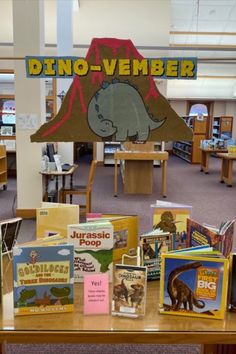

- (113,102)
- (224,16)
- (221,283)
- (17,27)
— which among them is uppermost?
(224,16)

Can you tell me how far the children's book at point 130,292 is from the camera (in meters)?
1.49

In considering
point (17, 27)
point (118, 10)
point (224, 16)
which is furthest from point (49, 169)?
point (224, 16)

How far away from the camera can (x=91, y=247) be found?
67.1 inches

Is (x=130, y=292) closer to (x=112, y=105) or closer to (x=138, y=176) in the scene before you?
(x=112, y=105)

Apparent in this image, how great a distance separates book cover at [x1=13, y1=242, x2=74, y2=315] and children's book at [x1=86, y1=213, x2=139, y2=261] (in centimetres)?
49

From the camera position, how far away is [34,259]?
1483 mm

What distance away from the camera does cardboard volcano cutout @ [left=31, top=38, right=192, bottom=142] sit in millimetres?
1660

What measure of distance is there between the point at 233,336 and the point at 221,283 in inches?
7.7

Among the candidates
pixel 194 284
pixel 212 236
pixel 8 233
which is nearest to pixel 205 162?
pixel 212 236

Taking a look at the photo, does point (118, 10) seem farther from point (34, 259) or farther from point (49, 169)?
point (34, 259)

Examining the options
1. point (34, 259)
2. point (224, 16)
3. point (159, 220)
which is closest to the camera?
point (34, 259)

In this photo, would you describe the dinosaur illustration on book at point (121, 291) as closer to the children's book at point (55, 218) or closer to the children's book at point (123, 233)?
the children's book at point (123, 233)

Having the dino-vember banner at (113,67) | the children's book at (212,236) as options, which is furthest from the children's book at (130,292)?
the dino-vember banner at (113,67)

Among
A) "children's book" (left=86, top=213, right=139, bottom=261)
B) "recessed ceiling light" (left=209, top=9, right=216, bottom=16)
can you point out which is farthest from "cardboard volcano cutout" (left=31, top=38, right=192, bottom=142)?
"recessed ceiling light" (left=209, top=9, right=216, bottom=16)
